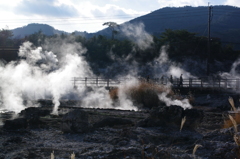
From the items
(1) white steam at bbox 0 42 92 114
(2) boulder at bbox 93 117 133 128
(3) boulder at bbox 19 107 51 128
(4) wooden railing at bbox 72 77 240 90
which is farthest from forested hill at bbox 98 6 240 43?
(3) boulder at bbox 19 107 51 128

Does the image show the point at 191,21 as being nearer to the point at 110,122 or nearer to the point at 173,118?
the point at 110,122

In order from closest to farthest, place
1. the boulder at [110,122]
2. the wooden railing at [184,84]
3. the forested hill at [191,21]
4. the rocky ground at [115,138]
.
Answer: the rocky ground at [115,138]
the boulder at [110,122]
the wooden railing at [184,84]
the forested hill at [191,21]

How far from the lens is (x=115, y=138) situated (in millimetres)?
10117

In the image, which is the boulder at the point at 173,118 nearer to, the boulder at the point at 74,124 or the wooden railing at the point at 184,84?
the boulder at the point at 74,124

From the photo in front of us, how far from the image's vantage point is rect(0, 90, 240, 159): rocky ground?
8242 mm

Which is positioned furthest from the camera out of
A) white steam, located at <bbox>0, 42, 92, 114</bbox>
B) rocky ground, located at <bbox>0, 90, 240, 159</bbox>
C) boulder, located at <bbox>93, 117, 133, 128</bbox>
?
white steam, located at <bbox>0, 42, 92, 114</bbox>

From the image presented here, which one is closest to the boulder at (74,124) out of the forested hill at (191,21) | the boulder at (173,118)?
the boulder at (173,118)

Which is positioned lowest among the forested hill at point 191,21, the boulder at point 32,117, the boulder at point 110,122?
the boulder at point 110,122

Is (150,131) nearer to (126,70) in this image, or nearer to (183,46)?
(126,70)

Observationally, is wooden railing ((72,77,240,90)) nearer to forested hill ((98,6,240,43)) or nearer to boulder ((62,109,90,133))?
boulder ((62,109,90,133))

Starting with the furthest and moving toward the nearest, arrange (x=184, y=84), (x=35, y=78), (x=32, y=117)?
(x=35, y=78) < (x=184, y=84) < (x=32, y=117)

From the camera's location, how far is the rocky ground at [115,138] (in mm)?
8242

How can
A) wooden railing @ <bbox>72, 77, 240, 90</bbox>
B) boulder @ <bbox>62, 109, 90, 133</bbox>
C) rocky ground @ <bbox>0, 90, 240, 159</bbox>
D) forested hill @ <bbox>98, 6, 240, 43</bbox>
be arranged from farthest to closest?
forested hill @ <bbox>98, 6, 240, 43</bbox> < wooden railing @ <bbox>72, 77, 240, 90</bbox> < boulder @ <bbox>62, 109, 90, 133</bbox> < rocky ground @ <bbox>0, 90, 240, 159</bbox>

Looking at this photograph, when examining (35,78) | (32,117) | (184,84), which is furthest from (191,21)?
(32,117)
